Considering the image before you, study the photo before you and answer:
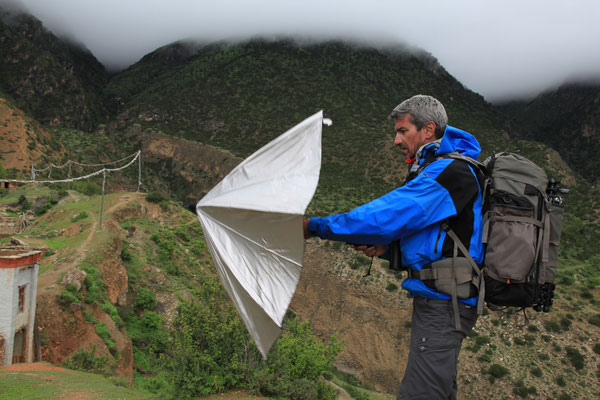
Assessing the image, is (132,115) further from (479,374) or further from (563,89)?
(563,89)

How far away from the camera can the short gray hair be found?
238 cm

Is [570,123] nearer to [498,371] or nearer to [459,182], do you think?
[498,371]

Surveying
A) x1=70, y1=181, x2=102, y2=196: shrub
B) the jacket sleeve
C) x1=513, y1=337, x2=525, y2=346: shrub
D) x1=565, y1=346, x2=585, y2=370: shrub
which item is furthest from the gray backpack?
x1=70, y1=181, x2=102, y2=196: shrub

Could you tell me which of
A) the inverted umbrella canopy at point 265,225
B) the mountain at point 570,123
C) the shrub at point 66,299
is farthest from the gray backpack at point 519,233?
the mountain at point 570,123

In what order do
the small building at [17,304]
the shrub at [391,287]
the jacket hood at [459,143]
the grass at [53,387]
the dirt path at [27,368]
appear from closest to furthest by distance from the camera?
the jacket hood at [459,143], the grass at [53,387], the dirt path at [27,368], the small building at [17,304], the shrub at [391,287]

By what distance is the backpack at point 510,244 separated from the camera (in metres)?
2.06

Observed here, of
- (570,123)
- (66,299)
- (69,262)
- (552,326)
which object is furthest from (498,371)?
(570,123)

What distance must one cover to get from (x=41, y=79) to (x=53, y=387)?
59.4 m

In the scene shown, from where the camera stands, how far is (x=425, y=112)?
238 cm

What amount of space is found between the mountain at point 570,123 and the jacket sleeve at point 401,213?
5503cm

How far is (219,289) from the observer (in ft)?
34.6

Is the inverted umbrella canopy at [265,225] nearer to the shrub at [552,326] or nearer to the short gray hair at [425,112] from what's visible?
the short gray hair at [425,112]

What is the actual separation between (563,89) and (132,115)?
82875 mm

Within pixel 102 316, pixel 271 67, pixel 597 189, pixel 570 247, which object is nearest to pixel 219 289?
pixel 102 316
